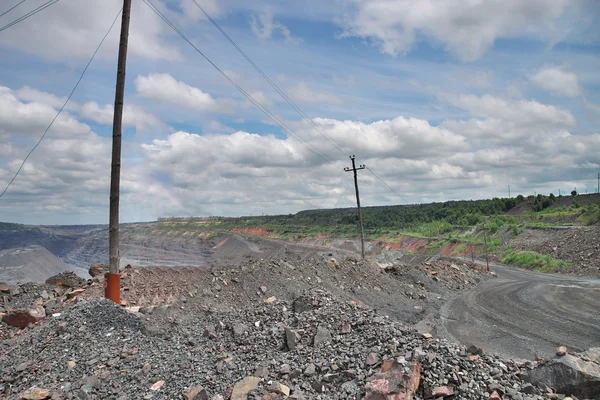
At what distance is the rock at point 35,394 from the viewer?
8.16 m

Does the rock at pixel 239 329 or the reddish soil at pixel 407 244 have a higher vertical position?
the rock at pixel 239 329

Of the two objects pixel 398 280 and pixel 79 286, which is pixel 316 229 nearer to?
pixel 398 280

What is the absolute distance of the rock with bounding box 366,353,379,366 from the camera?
25.1 ft

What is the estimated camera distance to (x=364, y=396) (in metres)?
6.92

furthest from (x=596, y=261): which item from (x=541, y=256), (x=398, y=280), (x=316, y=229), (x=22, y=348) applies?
(x=316, y=229)

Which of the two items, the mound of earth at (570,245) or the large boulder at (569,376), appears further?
the mound of earth at (570,245)

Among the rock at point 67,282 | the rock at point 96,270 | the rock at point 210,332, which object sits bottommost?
the rock at point 210,332

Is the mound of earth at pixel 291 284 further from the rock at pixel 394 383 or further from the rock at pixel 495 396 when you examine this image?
the rock at pixel 495 396

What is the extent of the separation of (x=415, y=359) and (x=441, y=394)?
29.0 inches

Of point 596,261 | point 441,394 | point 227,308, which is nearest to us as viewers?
point 441,394

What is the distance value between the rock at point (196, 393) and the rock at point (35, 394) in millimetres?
2880

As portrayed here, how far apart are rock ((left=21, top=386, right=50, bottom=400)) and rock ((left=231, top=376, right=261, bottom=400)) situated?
3.86 metres

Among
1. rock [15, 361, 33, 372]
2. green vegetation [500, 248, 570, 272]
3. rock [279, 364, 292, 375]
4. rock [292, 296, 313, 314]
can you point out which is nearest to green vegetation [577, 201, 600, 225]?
green vegetation [500, 248, 570, 272]

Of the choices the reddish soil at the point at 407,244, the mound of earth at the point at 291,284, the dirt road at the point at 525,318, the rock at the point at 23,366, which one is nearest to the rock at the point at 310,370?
the rock at the point at 23,366
